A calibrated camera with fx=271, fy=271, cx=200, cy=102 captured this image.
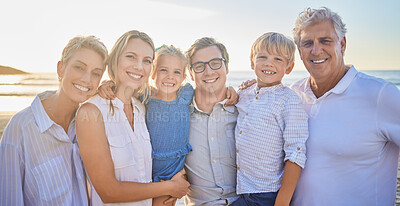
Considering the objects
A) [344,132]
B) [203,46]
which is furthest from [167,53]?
[344,132]

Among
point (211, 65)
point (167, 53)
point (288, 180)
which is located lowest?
point (288, 180)

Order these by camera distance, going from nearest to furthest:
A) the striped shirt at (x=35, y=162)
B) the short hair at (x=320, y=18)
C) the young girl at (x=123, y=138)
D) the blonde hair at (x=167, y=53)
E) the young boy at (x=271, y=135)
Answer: the young girl at (x=123, y=138), the striped shirt at (x=35, y=162), the young boy at (x=271, y=135), the short hair at (x=320, y=18), the blonde hair at (x=167, y=53)

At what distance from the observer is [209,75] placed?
3016 millimetres

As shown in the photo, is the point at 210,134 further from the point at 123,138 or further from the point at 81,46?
the point at 81,46

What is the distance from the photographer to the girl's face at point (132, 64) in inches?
106

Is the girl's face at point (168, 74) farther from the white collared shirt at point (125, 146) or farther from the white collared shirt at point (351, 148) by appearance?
the white collared shirt at point (351, 148)

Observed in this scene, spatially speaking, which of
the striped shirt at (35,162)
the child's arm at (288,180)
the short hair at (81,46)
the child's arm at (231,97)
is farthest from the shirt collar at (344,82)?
the striped shirt at (35,162)

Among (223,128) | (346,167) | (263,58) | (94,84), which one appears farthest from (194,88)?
(346,167)

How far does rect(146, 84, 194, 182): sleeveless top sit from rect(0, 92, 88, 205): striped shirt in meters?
0.83

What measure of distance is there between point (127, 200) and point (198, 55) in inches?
66.7

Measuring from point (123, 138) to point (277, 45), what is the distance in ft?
5.96

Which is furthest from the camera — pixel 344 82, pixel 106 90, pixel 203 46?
pixel 203 46

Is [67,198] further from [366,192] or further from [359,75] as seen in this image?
[359,75]

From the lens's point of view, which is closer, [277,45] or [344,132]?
[344,132]
